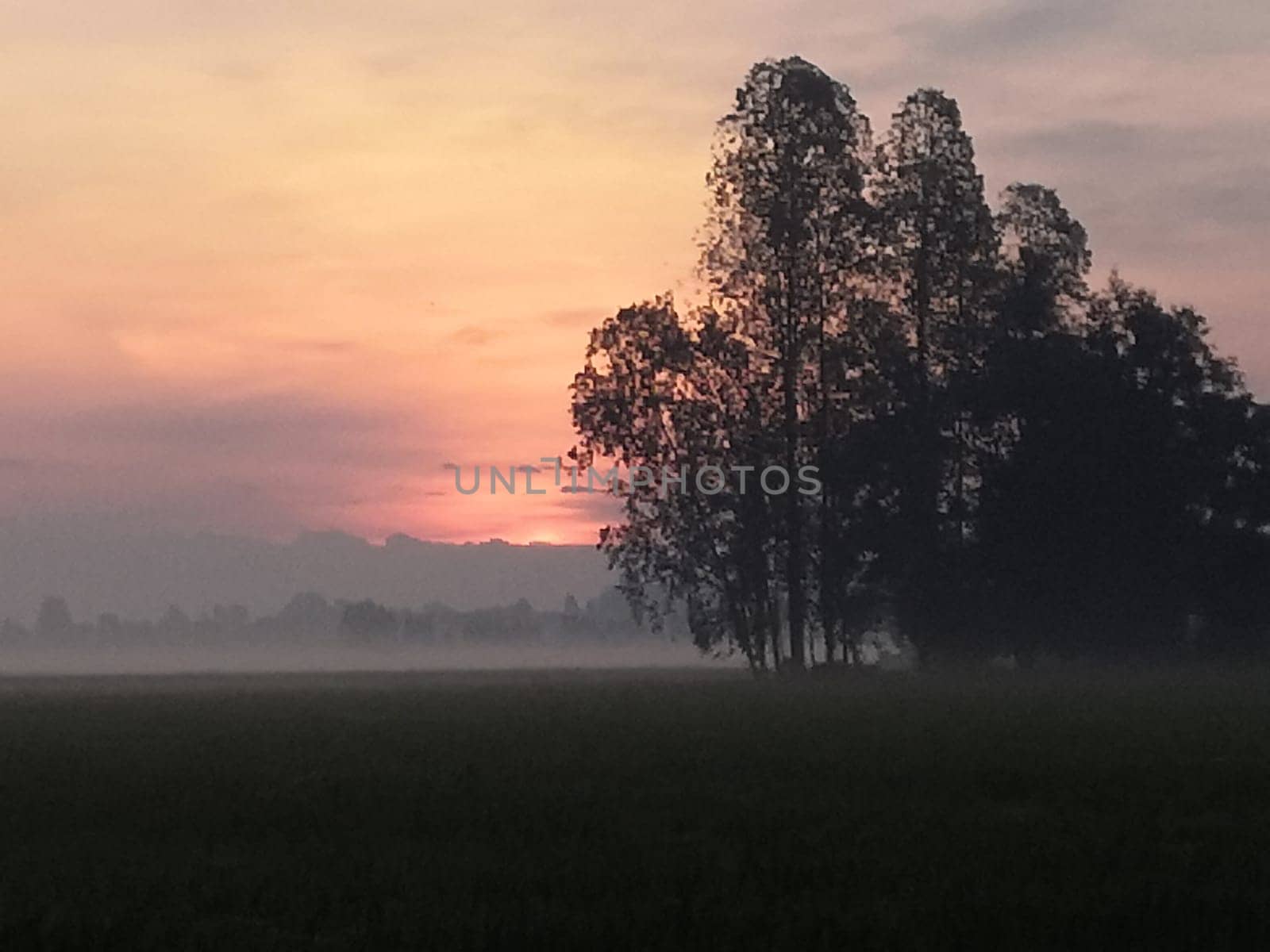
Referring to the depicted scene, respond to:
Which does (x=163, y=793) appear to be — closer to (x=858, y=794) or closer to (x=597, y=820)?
(x=597, y=820)

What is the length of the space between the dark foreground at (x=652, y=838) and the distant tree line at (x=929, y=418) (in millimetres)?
31949

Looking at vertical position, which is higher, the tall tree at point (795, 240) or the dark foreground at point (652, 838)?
the tall tree at point (795, 240)

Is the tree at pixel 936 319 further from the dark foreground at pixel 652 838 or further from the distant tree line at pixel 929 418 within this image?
the dark foreground at pixel 652 838

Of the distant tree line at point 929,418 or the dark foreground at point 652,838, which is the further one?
the distant tree line at point 929,418

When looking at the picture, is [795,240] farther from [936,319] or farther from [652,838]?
[652,838]

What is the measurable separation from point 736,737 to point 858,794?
11250mm

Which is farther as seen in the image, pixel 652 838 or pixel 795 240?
pixel 795 240

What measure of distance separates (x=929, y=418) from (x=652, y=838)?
5088 centimetres

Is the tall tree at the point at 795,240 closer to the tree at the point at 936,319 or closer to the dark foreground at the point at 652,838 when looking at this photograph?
the tree at the point at 936,319

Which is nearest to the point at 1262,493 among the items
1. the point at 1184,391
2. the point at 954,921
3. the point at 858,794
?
the point at 1184,391

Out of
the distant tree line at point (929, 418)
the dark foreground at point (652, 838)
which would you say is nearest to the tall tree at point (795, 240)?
the distant tree line at point (929, 418)

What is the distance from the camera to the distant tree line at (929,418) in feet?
219

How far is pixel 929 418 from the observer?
220 ft

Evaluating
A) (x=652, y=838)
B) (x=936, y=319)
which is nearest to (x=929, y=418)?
(x=936, y=319)
